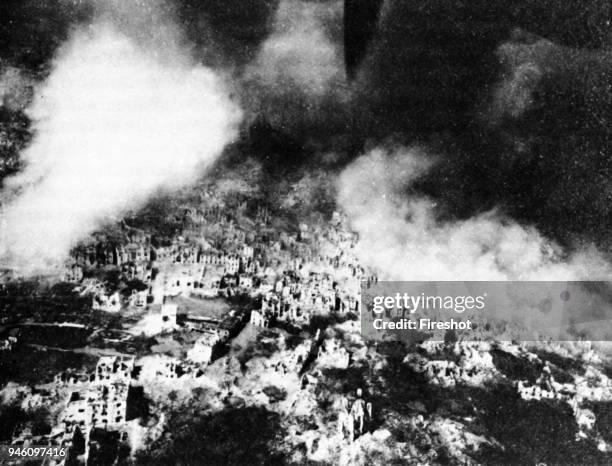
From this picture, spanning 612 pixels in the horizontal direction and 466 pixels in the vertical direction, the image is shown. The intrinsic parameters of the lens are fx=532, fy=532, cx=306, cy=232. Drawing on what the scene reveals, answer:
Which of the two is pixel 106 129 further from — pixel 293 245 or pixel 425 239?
pixel 425 239

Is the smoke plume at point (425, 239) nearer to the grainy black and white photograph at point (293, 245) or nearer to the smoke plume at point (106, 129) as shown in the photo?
the grainy black and white photograph at point (293, 245)

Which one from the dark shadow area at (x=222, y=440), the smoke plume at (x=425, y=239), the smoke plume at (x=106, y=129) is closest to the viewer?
the dark shadow area at (x=222, y=440)

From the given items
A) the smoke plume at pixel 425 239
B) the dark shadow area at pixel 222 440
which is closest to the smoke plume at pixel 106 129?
the smoke plume at pixel 425 239

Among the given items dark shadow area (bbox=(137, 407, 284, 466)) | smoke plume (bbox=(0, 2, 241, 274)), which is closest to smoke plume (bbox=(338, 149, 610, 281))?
smoke plume (bbox=(0, 2, 241, 274))

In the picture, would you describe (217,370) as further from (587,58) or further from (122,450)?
(587,58)

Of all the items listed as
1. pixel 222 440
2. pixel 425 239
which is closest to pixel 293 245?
pixel 425 239

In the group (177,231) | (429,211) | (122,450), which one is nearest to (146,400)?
(122,450)
